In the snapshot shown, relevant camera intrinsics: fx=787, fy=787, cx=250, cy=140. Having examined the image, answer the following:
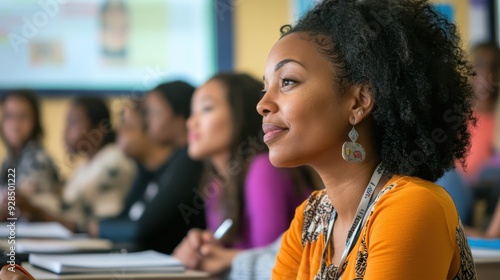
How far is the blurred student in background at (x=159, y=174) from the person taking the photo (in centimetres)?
326

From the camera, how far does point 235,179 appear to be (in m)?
2.71

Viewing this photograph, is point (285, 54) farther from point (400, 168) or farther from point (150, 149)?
point (150, 149)

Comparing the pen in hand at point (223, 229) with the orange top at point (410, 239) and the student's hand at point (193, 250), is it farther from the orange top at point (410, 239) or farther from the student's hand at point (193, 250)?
the orange top at point (410, 239)

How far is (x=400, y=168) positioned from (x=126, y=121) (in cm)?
303

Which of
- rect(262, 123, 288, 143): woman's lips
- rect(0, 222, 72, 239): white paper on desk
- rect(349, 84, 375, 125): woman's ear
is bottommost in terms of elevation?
rect(0, 222, 72, 239): white paper on desk

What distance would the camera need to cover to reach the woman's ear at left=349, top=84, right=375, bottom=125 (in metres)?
1.32

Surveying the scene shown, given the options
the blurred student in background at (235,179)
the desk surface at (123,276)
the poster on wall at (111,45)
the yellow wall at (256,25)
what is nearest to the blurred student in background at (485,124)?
the blurred student in background at (235,179)

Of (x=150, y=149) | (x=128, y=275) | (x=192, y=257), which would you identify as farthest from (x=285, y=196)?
(x=150, y=149)

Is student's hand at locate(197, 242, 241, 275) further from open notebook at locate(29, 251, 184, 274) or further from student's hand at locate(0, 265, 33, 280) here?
student's hand at locate(0, 265, 33, 280)

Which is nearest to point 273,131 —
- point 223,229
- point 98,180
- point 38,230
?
point 223,229

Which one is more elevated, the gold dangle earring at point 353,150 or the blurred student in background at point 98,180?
the gold dangle earring at point 353,150

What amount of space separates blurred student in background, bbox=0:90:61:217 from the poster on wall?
264mm

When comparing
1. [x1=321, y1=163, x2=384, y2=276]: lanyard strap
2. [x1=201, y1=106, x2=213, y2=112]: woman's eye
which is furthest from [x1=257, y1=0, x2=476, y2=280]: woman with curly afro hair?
[x1=201, y1=106, x2=213, y2=112]: woman's eye

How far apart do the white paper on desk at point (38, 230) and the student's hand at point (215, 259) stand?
0.98 metres
